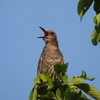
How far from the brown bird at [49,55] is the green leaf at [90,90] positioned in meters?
3.56

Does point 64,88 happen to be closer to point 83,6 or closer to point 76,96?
point 76,96

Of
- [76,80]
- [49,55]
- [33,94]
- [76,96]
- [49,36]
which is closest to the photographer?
[76,96]

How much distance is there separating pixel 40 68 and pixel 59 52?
748mm

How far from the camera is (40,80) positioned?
3.33 meters

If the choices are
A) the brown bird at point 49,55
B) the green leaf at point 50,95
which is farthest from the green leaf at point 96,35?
the brown bird at point 49,55

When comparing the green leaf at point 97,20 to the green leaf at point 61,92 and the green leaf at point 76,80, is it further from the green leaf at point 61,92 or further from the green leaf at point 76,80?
the green leaf at point 61,92

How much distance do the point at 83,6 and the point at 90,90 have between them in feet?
4.37

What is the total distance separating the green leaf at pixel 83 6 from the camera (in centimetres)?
373

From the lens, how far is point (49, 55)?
7.30 m

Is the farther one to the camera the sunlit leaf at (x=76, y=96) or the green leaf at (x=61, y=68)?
the green leaf at (x=61, y=68)

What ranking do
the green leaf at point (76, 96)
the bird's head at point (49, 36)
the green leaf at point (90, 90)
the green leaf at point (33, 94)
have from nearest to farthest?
the green leaf at point (76, 96) < the green leaf at point (90, 90) < the green leaf at point (33, 94) < the bird's head at point (49, 36)

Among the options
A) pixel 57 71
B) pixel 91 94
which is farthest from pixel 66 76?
pixel 91 94

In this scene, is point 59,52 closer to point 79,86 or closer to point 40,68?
point 40,68

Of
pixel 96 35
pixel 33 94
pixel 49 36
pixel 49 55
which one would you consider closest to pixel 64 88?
pixel 33 94
